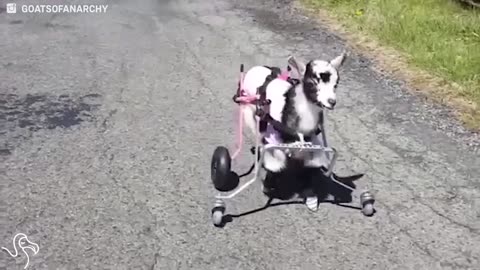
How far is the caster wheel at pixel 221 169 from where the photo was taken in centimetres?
411

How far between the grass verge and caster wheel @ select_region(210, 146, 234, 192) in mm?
2119

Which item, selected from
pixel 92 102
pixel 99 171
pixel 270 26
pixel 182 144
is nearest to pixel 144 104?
pixel 92 102

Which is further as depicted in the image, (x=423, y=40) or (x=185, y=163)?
(x=423, y=40)

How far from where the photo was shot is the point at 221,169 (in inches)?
162

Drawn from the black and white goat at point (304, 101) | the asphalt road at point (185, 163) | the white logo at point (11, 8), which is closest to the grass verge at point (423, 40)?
the asphalt road at point (185, 163)

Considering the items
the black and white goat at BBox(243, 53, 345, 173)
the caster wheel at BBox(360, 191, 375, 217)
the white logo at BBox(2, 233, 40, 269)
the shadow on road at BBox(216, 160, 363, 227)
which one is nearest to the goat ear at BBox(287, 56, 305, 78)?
the black and white goat at BBox(243, 53, 345, 173)

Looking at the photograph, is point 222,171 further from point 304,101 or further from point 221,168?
point 304,101

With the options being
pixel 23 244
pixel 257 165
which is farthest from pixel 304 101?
pixel 23 244

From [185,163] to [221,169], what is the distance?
2.07 feet

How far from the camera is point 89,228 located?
389cm

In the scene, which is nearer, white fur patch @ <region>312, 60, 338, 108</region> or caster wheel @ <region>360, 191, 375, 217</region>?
white fur patch @ <region>312, 60, 338, 108</region>

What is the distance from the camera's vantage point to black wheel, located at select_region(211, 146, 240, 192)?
13.5ft

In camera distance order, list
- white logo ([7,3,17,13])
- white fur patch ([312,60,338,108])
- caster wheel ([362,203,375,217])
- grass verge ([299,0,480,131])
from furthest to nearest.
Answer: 1. white logo ([7,3,17,13])
2. grass verge ([299,0,480,131])
3. caster wheel ([362,203,375,217])
4. white fur patch ([312,60,338,108])

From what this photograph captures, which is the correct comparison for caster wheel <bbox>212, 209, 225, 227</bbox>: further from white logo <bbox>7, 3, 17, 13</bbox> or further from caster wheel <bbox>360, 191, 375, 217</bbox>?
white logo <bbox>7, 3, 17, 13</bbox>
